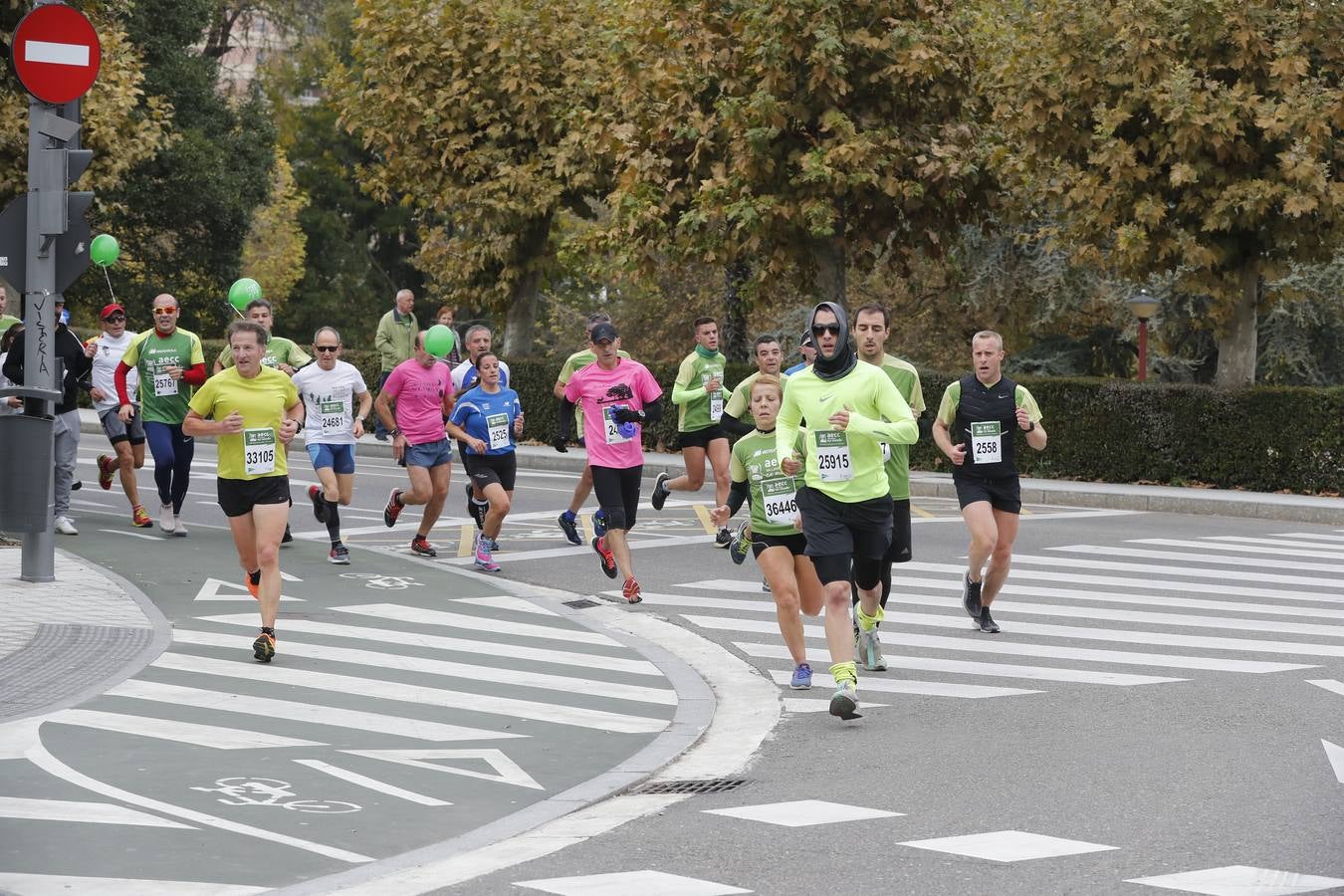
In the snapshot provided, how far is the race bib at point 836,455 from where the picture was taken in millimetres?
9523

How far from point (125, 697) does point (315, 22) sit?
173 feet

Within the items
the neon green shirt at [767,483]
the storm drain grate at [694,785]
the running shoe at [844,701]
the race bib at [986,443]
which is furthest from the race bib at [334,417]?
the storm drain grate at [694,785]

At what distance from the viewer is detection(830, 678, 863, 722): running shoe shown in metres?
9.30

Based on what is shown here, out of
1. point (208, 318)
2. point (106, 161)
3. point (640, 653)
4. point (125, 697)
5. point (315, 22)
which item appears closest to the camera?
point (125, 697)

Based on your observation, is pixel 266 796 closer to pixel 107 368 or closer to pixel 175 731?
pixel 175 731

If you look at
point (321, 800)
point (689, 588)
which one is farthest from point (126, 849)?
point (689, 588)

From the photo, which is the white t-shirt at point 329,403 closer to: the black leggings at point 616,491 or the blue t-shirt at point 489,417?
the blue t-shirt at point 489,417

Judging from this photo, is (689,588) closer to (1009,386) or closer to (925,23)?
(1009,386)

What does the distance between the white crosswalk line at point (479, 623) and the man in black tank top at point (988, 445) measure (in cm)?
235

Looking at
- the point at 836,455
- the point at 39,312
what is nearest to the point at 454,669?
the point at 836,455

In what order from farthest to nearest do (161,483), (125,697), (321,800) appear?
1. (161,483)
2. (125,697)
3. (321,800)

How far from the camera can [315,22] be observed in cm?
5956

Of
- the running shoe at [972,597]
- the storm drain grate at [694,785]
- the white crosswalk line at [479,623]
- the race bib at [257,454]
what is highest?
the race bib at [257,454]

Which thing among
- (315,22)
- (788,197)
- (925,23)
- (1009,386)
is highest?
(315,22)
